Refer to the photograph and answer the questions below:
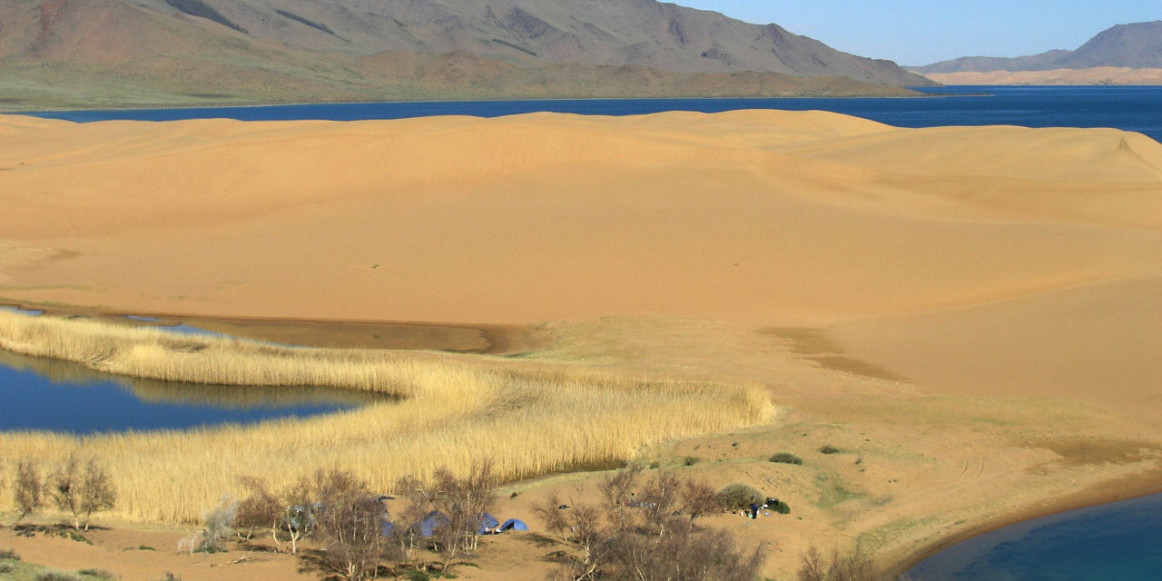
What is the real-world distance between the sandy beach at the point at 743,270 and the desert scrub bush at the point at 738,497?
1.20ft

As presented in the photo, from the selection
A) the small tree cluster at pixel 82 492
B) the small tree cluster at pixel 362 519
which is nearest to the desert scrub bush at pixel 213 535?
the small tree cluster at pixel 362 519

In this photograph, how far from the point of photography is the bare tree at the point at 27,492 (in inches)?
421

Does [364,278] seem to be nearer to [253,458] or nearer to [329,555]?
[253,458]

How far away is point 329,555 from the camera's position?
9.28 m

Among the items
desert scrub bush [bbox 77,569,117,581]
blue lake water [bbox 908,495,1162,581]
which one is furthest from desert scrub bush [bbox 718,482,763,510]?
desert scrub bush [bbox 77,569,117,581]

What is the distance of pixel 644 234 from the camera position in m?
28.8

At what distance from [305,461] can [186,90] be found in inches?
5912

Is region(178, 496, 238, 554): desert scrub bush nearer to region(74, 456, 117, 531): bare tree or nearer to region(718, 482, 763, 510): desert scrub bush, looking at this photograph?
region(74, 456, 117, 531): bare tree

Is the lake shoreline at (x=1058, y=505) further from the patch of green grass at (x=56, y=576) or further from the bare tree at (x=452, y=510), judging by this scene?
the patch of green grass at (x=56, y=576)

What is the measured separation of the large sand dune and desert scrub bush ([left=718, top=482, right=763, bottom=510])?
650 cm

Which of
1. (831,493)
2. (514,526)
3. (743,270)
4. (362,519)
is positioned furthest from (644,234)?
(362,519)

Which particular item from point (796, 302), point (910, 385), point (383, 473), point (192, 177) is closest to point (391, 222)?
point (192, 177)

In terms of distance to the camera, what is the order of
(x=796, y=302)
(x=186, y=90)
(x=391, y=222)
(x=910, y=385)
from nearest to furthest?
(x=910, y=385) < (x=796, y=302) < (x=391, y=222) < (x=186, y=90)

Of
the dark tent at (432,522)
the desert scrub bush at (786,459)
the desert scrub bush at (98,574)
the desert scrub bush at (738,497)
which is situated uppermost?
the desert scrub bush at (98,574)
